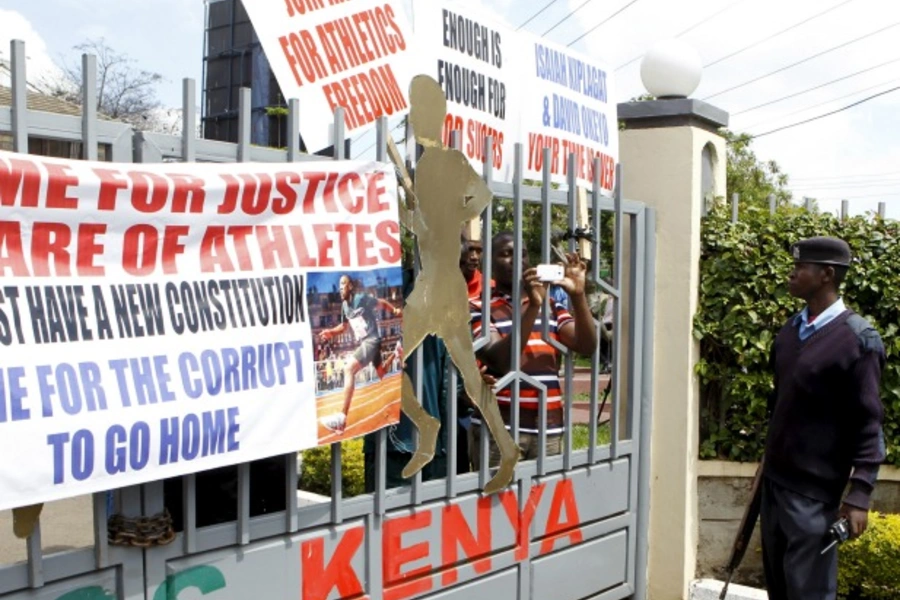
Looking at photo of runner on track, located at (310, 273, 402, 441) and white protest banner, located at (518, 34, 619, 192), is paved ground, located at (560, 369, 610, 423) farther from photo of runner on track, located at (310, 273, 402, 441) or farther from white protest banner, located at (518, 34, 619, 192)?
photo of runner on track, located at (310, 273, 402, 441)

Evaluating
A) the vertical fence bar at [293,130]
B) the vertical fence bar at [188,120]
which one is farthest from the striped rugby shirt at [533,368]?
the vertical fence bar at [188,120]

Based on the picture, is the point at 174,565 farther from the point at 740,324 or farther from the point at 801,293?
the point at 740,324

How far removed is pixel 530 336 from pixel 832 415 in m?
1.30

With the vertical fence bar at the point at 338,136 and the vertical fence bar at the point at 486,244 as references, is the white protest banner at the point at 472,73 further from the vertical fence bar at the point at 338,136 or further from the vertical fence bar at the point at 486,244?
the vertical fence bar at the point at 338,136

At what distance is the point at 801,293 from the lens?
14.6ft

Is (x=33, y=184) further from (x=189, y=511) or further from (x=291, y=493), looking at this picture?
(x=291, y=493)

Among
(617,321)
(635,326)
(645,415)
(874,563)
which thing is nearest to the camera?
(617,321)

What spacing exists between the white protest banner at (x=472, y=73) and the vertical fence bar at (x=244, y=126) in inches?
47.6

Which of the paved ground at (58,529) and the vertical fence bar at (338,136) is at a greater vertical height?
the vertical fence bar at (338,136)

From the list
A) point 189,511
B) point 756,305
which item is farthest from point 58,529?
point 756,305

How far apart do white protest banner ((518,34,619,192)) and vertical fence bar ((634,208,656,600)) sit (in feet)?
1.53

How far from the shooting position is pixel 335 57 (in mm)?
3871

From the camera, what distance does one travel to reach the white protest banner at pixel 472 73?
14.4 feet

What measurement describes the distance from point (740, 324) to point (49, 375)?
4108 millimetres
